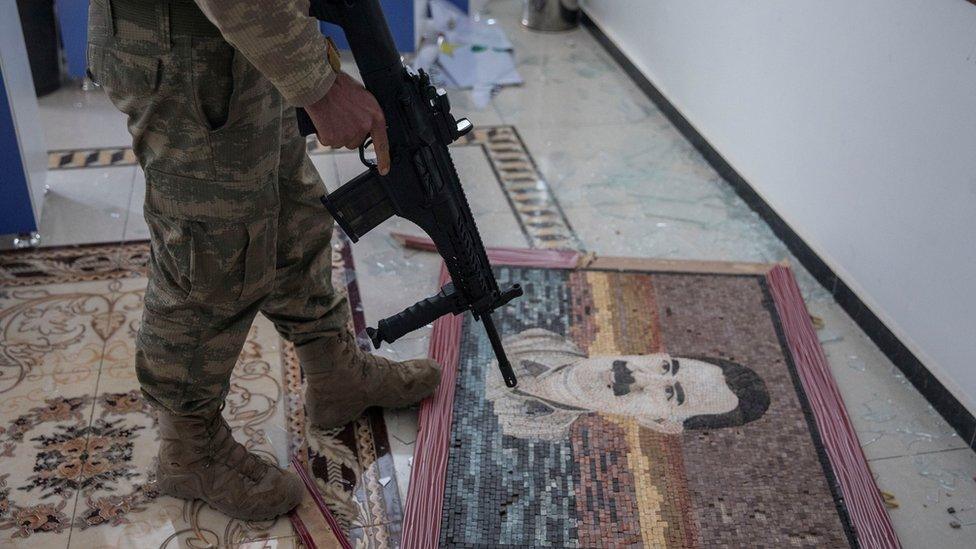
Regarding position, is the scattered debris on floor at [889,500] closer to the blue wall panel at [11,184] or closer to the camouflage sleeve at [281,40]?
the camouflage sleeve at [281,40]

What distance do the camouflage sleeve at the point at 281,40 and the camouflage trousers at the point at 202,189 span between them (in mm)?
123

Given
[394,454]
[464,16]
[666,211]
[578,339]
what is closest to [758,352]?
[578,339]

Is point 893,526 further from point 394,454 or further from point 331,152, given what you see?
point 331,152

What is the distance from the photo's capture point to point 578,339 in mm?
1988

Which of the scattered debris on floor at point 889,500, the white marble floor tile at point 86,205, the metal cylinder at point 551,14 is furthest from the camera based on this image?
the metal cylinder at point 551,14

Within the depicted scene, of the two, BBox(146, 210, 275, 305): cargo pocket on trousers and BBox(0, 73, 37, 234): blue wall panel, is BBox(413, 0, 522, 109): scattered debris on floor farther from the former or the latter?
BBox(146, 210, 275, 305): cargo pocket on trousers

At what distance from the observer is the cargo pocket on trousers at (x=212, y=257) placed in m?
1.32

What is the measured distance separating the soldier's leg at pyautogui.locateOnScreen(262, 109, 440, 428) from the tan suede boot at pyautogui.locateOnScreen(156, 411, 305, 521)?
0.65ft

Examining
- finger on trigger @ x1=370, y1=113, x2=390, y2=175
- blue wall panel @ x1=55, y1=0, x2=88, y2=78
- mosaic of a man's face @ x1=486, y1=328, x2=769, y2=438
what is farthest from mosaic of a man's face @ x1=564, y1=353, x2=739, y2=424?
blue wall panel @ x1=55, y1=0, x2=88, y2=78

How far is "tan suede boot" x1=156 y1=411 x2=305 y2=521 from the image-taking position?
1.51 m

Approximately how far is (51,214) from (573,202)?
4.68ft

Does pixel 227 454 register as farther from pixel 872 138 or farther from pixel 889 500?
pixel 872 138

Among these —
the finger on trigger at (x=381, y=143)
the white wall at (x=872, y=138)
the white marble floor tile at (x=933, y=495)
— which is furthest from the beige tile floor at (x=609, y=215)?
the finger on trigger at (x=381, y=143)

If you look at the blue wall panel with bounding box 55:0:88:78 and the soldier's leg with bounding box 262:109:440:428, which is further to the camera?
the blue wall panel with bounding box 55:0:88:78
